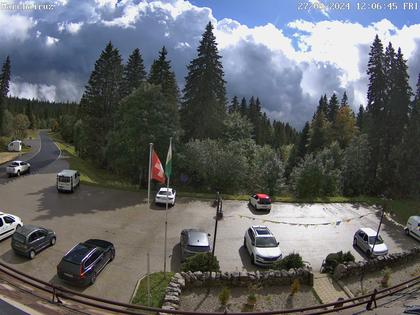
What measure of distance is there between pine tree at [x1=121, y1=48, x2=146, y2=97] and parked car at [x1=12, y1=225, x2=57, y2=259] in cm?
3807

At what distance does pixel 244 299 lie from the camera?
55.1 feet

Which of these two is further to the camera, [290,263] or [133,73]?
[133,73]

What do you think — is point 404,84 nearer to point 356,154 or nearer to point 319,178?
point 356,154

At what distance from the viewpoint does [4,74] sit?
261 ft

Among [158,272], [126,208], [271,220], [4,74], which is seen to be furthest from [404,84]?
[4,74]

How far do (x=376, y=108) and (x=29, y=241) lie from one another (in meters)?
44.5

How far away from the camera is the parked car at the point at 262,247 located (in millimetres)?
22078

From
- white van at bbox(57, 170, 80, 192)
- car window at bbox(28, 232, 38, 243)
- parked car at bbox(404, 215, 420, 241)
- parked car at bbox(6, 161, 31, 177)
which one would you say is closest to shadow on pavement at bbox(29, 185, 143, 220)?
white van at bbox(57, 170, 80, 192)

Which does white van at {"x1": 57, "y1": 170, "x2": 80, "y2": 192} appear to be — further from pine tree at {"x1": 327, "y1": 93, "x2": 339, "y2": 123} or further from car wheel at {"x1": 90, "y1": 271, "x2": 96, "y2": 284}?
pine tree at {"x1": 327, "y1": 93, "x2": 339, "y2": 123}

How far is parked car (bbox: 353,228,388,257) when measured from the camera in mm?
25016

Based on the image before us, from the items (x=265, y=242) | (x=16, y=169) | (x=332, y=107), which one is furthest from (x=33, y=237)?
(x=332, y=107)

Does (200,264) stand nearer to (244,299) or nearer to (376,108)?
(244,299)

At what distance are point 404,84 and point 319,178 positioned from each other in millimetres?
17345

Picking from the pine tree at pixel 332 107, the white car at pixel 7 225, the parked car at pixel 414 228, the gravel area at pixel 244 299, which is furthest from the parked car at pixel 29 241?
the pine tree at pixel 332 107
